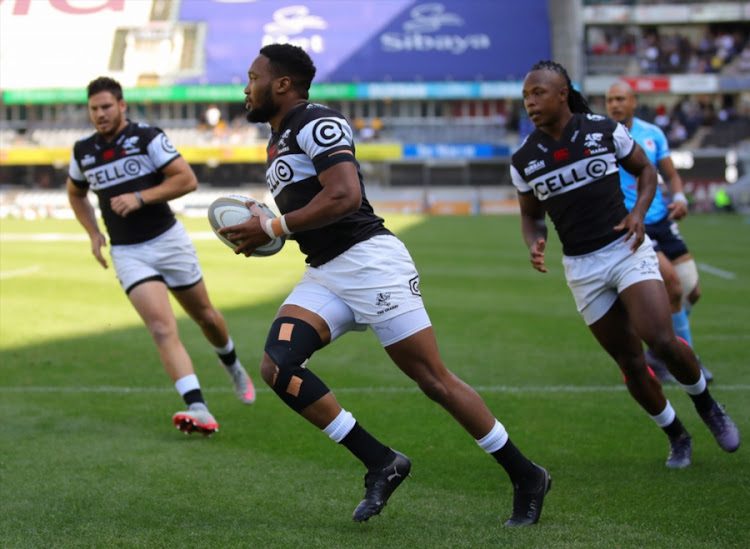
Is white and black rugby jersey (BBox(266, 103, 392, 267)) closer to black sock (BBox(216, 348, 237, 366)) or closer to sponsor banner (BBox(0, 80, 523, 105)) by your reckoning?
black sock (BBox(216, 348, 237, 366))

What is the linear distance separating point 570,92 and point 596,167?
→ 0.51 m

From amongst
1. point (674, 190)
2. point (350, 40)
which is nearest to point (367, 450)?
point (674, 190)

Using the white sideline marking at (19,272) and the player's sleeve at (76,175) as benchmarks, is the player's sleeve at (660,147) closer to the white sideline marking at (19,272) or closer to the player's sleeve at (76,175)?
the player's sleeve at (76,175)

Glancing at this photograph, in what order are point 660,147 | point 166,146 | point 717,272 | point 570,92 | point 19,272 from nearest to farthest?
point 570,92
point 166,146
point 660,147
point 717,272
point 19,272

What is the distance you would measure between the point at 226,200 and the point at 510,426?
2951 mm

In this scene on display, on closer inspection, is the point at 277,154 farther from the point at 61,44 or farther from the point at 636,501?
the point at 61,44

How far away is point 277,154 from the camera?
4.69m

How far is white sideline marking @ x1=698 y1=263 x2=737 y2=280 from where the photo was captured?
1720 cm

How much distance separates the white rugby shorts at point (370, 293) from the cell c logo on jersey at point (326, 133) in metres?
0.54

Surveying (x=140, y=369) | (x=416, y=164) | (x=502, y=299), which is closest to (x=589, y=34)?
(x=416, y=164)

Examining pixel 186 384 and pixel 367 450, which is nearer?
pixel 367 450

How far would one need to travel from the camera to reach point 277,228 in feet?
14.6

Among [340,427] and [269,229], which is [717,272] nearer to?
[340,427]

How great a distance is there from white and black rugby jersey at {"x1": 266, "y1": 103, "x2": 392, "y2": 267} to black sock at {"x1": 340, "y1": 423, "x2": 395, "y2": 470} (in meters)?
0.86
